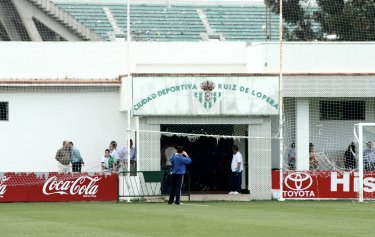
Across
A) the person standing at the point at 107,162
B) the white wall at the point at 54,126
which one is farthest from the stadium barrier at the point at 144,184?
the white wall at the point at 54,126

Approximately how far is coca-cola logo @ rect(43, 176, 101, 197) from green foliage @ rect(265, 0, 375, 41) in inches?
793

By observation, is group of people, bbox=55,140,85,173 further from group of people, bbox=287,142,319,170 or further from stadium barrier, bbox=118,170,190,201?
group of people, bbox=287,142,319,170

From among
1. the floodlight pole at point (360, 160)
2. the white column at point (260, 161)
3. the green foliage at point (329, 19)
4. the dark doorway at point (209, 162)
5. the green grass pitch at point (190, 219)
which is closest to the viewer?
the green grass pitch at point (190, 219)

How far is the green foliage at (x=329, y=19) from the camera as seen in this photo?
54.5 m

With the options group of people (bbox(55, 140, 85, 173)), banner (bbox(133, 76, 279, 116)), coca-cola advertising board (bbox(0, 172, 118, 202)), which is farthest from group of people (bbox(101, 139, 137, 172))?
coca-cola advertising board (bbox(0, 172, 118, 202))

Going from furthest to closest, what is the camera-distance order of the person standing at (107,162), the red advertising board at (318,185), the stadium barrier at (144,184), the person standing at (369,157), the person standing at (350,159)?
the person standing at (350,159), the person standing at (107,162), the person standing at (369,157), the red advertising board at (318,185), the stadium barrier at (144,184)

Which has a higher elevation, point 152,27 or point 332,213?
point 152,27

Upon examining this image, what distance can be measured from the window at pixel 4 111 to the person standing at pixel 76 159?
246 cm

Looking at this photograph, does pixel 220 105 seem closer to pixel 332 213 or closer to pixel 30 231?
pixel 332 213

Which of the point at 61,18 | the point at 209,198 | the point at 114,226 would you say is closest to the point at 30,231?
the point at 114,226

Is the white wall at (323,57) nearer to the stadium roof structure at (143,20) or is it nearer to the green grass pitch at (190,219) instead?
the green grass pitch at (190,219)

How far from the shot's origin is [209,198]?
37094mm

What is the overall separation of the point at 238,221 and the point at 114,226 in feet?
9.79

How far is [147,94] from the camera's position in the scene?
38.2m
